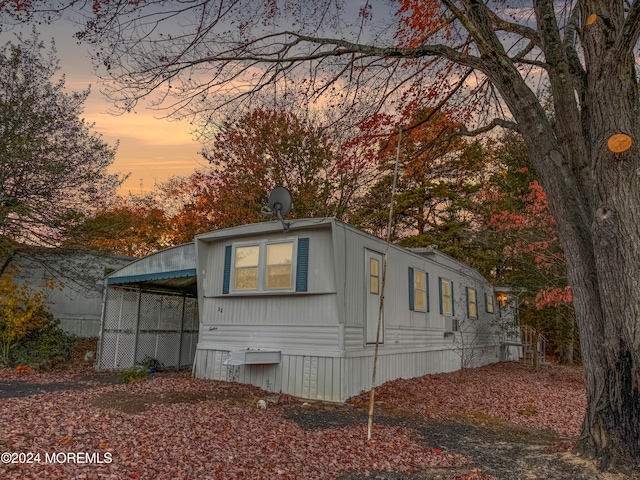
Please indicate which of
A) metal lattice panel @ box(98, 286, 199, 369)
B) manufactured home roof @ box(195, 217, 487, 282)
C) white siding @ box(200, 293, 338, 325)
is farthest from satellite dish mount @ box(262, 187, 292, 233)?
metal lattice panel @ box(98, 286, 199, 369)

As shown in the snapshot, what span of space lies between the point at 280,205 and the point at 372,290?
232cm

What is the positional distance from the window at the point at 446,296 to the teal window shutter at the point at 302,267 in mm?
5007

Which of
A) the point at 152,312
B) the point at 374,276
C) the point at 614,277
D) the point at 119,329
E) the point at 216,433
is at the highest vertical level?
the point at 374,276

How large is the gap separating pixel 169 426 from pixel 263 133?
14.9 metres

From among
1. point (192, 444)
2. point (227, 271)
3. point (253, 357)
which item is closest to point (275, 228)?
point (227, 271)

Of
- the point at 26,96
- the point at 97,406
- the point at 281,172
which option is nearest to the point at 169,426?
the point at 97,406

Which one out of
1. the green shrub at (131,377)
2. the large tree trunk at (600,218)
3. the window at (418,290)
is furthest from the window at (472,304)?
the large tree trunk at (600,218)

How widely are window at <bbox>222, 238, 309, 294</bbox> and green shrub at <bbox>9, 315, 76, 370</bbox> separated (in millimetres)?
5255

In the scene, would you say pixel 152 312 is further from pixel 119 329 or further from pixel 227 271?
pixel 227 271

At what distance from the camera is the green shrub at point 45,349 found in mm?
10766

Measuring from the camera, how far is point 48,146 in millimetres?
11336

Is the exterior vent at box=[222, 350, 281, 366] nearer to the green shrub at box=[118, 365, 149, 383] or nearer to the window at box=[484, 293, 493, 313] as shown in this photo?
the green shrub at box=[118, 365, 149, 383]

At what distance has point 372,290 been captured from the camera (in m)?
8.62

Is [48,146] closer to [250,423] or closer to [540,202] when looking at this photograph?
[250,423]
